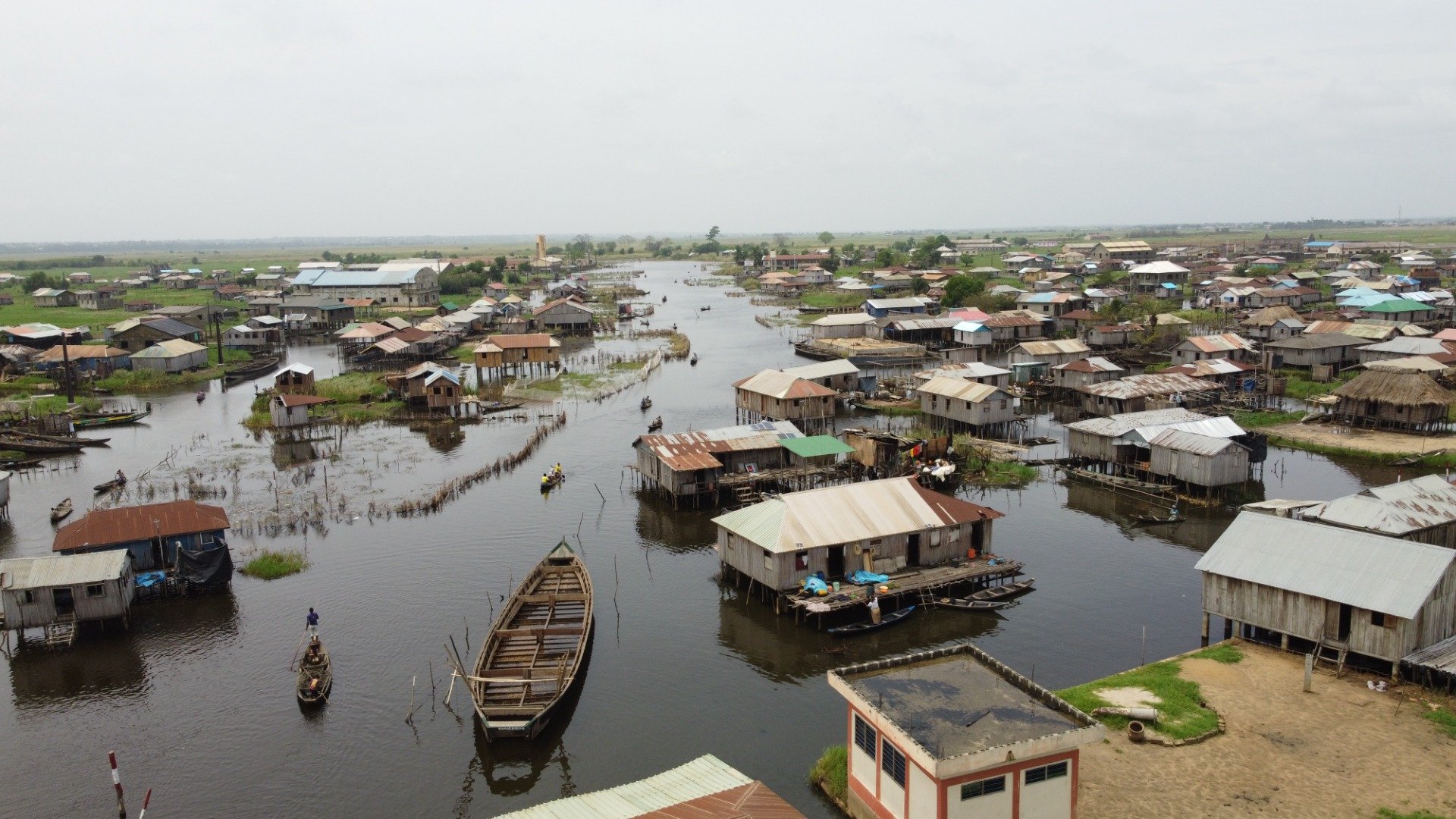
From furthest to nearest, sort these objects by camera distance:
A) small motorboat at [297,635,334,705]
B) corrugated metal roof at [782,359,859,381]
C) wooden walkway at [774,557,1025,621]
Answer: corrugated metal roof at [782,359,859,381] → wooden walkway at [774,557,1025,621] → small motorboat at [297,635,334,705]

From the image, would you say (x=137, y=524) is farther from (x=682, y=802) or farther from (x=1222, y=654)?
(x=1222, y=654)

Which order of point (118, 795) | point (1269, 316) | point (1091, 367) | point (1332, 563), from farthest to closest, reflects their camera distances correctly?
point (1269, 316), point (1091, 367), point (1332, 563), point (118, 795)

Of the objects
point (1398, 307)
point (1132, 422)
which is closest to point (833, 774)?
point (1132, 422)

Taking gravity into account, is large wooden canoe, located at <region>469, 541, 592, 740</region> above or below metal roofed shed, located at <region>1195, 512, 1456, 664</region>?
below

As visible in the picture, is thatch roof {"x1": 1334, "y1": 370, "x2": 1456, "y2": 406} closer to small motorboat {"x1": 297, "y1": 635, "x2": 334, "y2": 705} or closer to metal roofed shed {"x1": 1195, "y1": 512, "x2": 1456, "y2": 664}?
metal roofed shed {"x1": 1195, "y1": 512, "x2": 1456, "y2": 664}

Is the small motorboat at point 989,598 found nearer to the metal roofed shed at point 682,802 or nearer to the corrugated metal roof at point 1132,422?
the metal roofed shed at point 682,802

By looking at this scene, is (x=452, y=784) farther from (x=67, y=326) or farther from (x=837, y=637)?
(x=67, y=326)

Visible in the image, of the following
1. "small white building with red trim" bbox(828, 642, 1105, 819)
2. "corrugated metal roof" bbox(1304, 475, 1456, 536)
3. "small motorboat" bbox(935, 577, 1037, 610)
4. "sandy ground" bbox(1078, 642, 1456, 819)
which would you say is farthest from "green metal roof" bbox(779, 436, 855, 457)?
"small white building with red trim" bbox(828, 642, 1105, 819)
